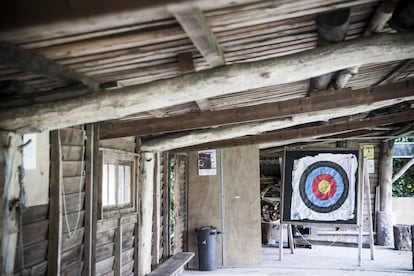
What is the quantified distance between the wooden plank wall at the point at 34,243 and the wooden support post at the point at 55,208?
40 mm

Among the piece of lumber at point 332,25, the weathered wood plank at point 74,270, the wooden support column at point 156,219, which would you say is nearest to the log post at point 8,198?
the weathered wood plank at point 74,270

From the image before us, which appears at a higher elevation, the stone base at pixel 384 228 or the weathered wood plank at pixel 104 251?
the weathered wood plank at pixel 104 251

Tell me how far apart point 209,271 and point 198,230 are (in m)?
0.71

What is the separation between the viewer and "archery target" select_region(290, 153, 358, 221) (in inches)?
297

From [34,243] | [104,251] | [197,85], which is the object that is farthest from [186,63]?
[104,251]

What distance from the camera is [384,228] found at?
9.75 metres

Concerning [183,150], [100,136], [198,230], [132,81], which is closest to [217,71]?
[132,81]

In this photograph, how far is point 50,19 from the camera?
1.52 meters

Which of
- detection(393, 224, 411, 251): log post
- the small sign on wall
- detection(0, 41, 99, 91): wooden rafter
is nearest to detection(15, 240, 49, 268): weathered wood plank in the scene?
detection(0, 41, 99, 91): wooden rafter

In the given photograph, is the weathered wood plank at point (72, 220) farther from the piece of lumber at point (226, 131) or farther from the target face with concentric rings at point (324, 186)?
the target face with concentric rings at point (324, 186)

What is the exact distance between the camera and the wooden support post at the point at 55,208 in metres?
3.16

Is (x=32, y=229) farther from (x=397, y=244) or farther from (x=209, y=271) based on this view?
(x=397, y=244)

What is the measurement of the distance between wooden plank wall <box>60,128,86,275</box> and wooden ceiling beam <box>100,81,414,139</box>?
532 mm

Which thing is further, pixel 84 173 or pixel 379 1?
pixel 84 173
